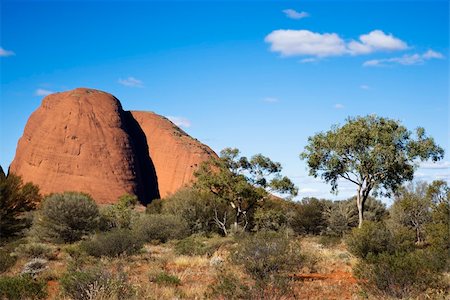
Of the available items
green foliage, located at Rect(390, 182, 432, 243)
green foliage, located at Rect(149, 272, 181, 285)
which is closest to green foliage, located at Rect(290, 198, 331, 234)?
green foliage, located at Rect(390, 182, 432, 243)

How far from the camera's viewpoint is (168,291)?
9.69 metres

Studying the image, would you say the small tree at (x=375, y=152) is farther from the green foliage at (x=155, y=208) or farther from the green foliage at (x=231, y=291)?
the green foliage at (x=155, y=208)

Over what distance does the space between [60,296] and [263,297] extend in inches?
160

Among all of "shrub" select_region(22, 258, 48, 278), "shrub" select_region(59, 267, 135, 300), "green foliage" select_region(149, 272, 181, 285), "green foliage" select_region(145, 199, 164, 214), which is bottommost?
"shrub" select_region(22, 258, 48, 278)

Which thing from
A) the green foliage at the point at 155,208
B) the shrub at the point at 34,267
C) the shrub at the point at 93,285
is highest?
the green foliage at the point at 155,208

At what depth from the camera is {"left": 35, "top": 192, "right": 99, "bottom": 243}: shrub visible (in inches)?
1086

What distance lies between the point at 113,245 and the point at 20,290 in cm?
862

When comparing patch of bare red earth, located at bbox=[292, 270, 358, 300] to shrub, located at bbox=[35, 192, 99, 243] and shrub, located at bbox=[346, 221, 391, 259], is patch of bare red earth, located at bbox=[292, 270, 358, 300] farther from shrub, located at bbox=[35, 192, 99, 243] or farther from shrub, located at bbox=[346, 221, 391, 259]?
shrub, located at bbox=[35, 192, 99, 243]

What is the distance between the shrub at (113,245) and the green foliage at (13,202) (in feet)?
28.0

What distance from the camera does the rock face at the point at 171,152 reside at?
96438mm

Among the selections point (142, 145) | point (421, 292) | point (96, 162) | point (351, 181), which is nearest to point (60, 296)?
point (421, 292)

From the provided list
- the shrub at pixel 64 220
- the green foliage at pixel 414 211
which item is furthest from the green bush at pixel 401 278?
the shrub at pixel 64 220

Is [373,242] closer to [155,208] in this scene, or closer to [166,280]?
[166,280]

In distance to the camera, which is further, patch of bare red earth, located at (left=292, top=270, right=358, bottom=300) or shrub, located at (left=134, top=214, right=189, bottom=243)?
shrub, located at (left=134, top=214, right=189, bottom=243)
